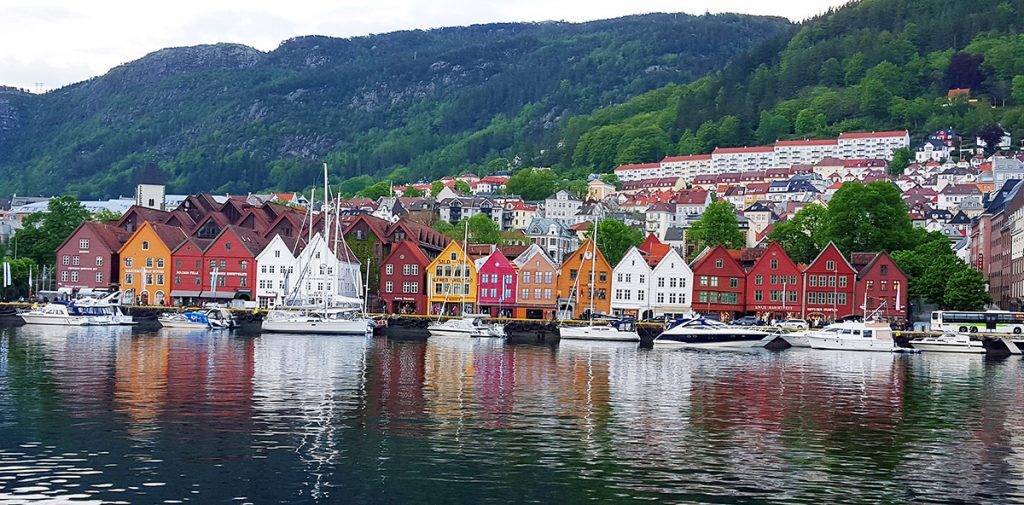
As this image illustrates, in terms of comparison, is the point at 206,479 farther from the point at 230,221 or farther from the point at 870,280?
the point at 230,221

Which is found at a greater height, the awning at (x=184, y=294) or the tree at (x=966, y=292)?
the tree at (x=966, y=292)

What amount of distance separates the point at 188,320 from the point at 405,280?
2411cm

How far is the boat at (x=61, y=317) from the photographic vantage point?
9291 centimetres

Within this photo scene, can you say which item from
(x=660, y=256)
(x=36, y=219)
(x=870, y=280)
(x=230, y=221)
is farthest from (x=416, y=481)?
(x=36, y=219)

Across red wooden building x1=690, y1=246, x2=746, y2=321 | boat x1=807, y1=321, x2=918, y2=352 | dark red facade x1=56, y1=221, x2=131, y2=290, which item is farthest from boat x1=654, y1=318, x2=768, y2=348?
dark red facade x1=56, y1=221, x2=131, y2=290

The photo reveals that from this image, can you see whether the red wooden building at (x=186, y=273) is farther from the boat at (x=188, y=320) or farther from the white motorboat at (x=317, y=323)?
the white motorboat at (x=317, y=323)

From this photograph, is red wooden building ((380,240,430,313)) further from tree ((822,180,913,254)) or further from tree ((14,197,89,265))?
tree ((822,180,913,254))

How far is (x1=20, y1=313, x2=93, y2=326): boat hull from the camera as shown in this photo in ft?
304

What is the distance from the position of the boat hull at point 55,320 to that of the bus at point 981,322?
205 feet

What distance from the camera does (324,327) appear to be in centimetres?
8988

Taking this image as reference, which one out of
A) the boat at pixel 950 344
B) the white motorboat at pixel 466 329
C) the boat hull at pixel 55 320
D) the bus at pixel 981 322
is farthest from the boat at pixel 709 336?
the boat hull at pixel 55 320

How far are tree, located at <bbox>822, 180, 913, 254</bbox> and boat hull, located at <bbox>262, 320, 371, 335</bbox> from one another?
48675 mm

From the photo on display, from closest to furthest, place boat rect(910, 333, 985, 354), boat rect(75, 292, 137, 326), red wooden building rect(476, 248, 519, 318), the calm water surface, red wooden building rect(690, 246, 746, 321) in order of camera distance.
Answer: the calm water surface
boat rect(910, 333, 985, 354)
boat rect(75, 292, 137, 326)
red wooden building rect(690, 246, 746, 321)
red wooden building rect(476, 248, 519, 318)

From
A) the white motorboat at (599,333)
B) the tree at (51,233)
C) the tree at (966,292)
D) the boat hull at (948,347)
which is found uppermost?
the tree at (51,233)
